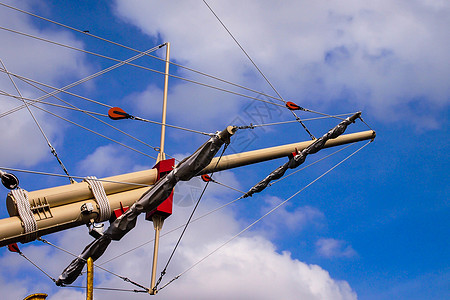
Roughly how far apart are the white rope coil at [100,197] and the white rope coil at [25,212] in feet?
6.13

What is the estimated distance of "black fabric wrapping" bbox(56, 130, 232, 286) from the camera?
1488 centimetres

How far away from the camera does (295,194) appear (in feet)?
67.9

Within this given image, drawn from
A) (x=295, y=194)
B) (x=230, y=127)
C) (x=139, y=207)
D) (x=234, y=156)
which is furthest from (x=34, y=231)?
(x=295, y=194)

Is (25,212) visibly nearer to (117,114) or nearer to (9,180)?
(9,180)

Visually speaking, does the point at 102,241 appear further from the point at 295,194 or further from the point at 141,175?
the point at 295,194

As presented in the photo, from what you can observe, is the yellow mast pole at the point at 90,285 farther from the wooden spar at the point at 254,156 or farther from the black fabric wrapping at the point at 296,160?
the black fabric wrapping at the point at 296,160

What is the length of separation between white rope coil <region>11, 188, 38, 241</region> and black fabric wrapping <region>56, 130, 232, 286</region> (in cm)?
213

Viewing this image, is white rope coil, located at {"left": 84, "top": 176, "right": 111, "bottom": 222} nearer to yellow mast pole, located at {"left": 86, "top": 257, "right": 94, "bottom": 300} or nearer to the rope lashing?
the rope lashing

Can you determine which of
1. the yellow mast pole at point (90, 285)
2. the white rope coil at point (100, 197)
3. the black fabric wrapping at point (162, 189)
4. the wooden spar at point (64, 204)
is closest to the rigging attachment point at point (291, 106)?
the wooden spar at point (64, 204)

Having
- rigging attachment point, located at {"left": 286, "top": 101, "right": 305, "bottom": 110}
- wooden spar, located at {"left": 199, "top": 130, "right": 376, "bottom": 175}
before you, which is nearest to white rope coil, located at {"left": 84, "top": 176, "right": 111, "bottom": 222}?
wooden spar, located at {"left": 199, "top": 130, "right": 376, "bottom": 175}

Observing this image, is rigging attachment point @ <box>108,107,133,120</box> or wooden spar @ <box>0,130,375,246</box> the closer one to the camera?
wooden spar @ <box>0,130,375,246</box>

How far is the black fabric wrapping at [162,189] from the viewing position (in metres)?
14.9

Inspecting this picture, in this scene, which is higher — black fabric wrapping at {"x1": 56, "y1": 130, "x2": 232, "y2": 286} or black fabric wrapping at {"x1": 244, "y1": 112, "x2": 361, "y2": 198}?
black fabric wrapping at {"x1": 244, "y1": 112, "x2": 361, "y2": 198}

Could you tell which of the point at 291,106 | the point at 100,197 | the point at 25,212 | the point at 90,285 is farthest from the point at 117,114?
the point at 291,106
